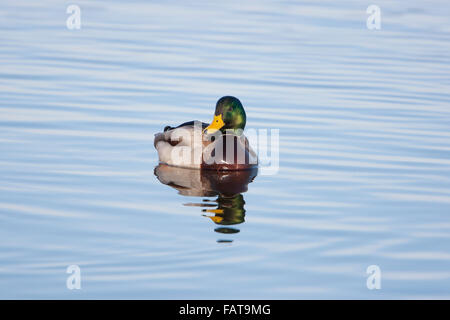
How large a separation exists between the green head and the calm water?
0.70m

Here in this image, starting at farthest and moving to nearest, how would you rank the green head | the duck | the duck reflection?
1. the green head
2. the duck
3. the duck reflection

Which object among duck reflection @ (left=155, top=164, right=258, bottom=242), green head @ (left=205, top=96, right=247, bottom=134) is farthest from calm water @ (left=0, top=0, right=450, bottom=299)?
green head @ (left=205, top=96, right=247, bottom=134)

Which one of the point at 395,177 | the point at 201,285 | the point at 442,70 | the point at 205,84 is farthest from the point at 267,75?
the point at 201,285

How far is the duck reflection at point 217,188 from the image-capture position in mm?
8656

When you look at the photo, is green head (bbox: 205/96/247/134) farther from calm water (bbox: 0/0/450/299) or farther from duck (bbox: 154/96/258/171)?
calm water (bbox: 0/0/450/299)

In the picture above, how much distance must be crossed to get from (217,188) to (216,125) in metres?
1.50

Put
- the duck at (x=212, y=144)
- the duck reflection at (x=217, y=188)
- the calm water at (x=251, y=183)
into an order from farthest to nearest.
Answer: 1. the duck at (x=212, y=144)
2. the duck reflection at (x=217, y=188)
3. the calm water at (x=251, y=183)

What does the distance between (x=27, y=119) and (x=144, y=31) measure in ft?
27.0

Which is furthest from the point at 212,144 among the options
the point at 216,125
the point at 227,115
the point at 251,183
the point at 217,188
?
the point at 217,188

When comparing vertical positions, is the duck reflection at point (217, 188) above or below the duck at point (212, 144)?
below

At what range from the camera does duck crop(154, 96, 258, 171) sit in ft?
36.3

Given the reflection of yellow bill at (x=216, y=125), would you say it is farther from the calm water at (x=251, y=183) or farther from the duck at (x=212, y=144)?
the calm water at (x=251, y=183)

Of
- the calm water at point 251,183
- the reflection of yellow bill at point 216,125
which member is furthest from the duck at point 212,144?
the calm water at point 251,183

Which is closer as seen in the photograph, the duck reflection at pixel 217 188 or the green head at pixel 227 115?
the duck reflection at pixel 217 188
